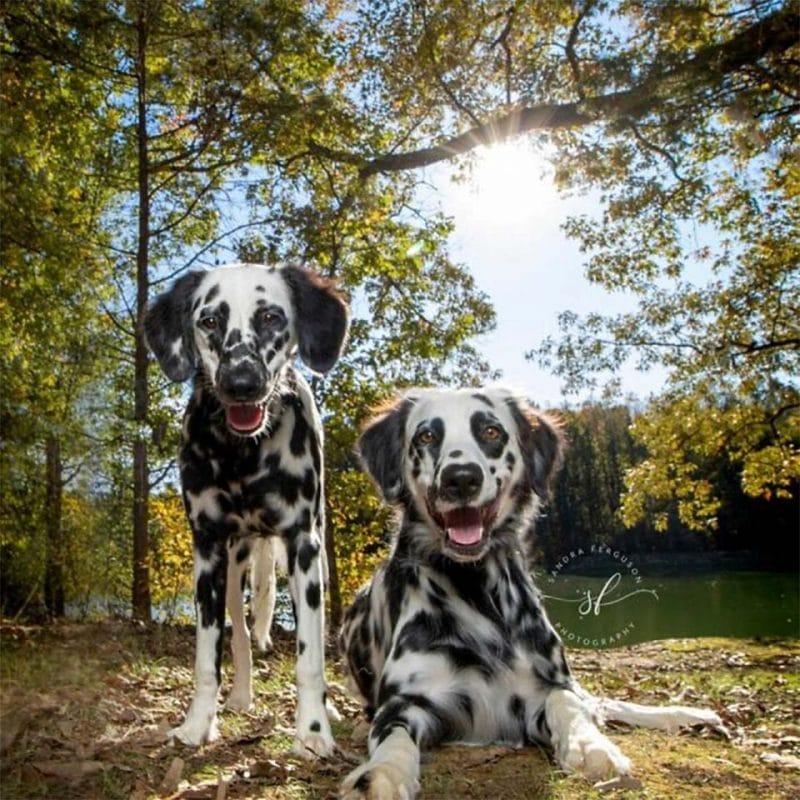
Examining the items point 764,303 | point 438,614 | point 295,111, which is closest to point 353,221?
point 295,111

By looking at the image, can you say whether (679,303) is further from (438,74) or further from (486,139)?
(438,74)

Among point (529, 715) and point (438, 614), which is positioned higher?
point (438, 614)

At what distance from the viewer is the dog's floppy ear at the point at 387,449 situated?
4262 mm

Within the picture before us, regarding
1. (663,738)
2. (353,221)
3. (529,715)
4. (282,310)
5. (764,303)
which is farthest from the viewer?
(764,303)

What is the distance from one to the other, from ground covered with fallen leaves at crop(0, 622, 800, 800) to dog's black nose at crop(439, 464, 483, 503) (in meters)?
1.04

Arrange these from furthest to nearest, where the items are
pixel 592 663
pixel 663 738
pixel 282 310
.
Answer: pixel 592 663, pixel 282 310, pixel 663 738

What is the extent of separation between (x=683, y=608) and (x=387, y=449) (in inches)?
1195

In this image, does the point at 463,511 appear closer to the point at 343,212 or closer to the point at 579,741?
the point at 579,741

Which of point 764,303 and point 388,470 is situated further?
point 764,303

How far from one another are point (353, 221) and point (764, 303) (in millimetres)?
8635

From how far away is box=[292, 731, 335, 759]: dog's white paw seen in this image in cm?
389

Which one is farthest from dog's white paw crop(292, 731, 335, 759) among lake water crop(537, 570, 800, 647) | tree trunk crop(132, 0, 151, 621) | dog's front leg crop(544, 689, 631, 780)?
tree trunk crop(132, 0, 151, 621)

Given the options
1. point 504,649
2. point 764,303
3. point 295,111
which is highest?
point 295,111

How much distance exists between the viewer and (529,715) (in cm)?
379
